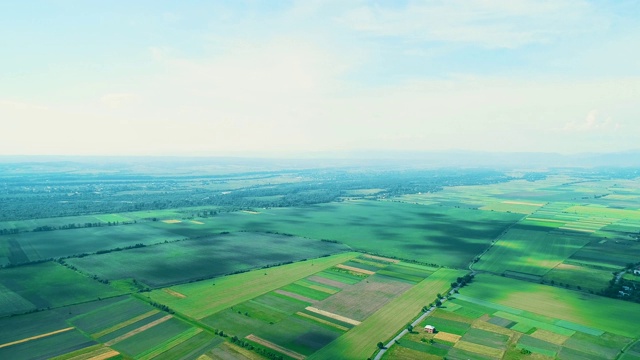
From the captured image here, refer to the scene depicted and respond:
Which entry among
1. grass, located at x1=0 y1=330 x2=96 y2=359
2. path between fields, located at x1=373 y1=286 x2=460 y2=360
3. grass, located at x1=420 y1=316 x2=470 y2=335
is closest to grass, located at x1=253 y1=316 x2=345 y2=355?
path between fields, located at x1=373 y1=286 x2=460 y2=360

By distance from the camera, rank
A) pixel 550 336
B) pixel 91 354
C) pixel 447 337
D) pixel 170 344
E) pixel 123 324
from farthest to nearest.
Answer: pixel 123 324
pixel 550 336
pixel 447 337
pixel 170 344
pixel 91 354

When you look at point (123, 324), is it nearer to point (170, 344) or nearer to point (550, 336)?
point (170, 344)

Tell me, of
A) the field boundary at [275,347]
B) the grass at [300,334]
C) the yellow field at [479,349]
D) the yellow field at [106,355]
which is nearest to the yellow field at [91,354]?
the yellow field at [106,355]

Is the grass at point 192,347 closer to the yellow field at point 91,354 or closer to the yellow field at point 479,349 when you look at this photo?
the yellow field at point 91,354

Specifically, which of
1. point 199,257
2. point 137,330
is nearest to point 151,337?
point 137,330

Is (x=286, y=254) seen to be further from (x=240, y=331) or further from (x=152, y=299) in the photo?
(x=240, y=331)

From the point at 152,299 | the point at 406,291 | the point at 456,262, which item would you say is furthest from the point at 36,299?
the point at 456,262

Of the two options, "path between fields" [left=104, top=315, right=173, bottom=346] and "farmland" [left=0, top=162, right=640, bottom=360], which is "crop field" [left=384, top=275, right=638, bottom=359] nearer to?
"farmland" [left=0, top=162, right=640, bottom=360]
